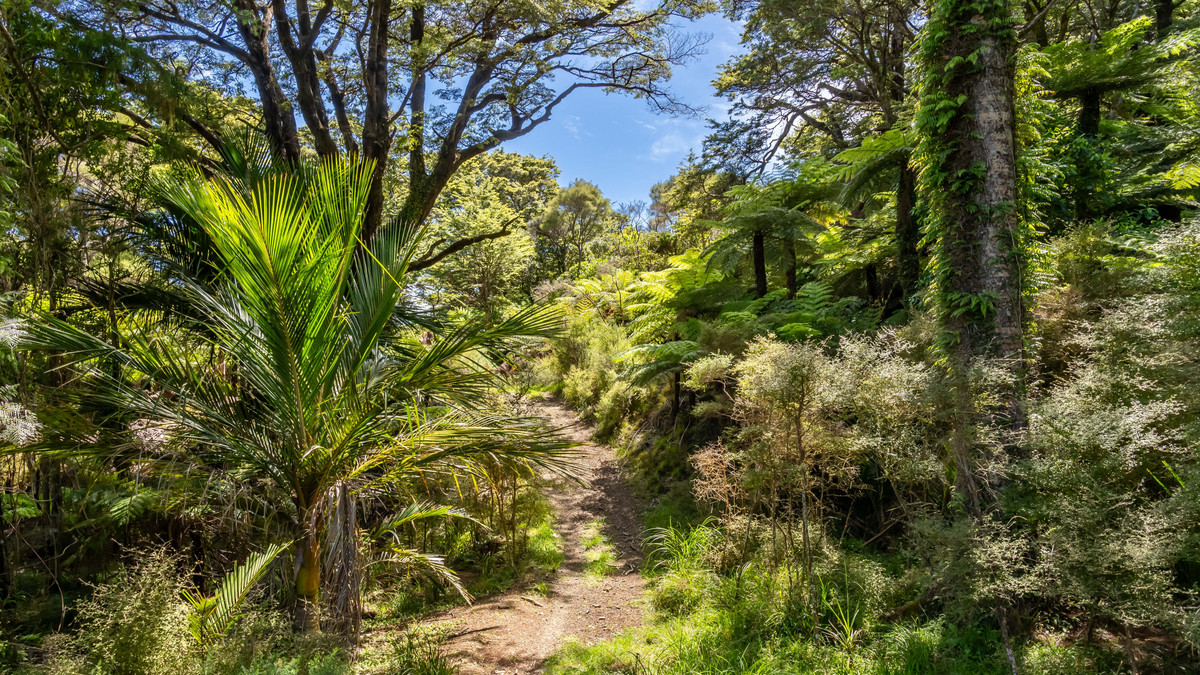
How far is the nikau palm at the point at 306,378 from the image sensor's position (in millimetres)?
3039

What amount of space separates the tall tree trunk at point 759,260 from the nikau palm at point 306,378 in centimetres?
506

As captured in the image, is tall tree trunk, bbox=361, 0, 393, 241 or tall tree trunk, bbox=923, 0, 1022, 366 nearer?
tall tree trunk, bbox=923, 0, 1022, 366

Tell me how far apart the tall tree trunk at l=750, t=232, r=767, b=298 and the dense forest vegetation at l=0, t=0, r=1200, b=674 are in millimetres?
65

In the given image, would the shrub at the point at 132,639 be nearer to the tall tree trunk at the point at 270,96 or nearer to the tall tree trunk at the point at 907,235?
the tall tree trunk at the point at 270,96

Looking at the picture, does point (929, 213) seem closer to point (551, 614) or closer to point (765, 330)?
point (765, 330)

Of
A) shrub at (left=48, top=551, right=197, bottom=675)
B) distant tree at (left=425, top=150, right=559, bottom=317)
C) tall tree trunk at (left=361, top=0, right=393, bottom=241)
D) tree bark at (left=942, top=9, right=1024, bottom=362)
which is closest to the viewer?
shrub at (left=48, top=551, right=197, bottom=675)

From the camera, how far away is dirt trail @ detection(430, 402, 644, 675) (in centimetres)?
483

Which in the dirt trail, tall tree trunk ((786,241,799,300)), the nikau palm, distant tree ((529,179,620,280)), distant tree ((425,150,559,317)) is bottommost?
the dirt trail

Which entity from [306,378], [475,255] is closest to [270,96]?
[306,378]

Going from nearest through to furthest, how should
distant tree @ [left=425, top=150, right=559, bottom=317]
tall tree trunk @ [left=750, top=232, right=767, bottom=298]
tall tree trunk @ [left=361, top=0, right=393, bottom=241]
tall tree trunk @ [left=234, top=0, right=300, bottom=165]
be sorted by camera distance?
tall tree trunk @ [left=234, top=0, right=300, bottom=165] < tall tree trunk @ [left=361, top=0, right=393, bottom=241] < tall tree trunk @ [left=750, top=232, right=767, bottom=298] < distant tree @ [left=425, top=150, right=559, bottom=317]

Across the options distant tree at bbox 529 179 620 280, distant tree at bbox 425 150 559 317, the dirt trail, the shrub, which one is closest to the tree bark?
the dirt trail

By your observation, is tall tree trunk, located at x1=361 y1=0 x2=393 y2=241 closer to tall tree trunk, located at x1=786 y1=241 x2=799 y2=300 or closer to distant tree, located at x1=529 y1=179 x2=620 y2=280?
tall tree trunk, located at x1=786 y1=241 x2=799 y2=300

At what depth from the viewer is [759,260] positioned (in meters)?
7.97

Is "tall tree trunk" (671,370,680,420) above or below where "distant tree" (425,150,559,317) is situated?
below
